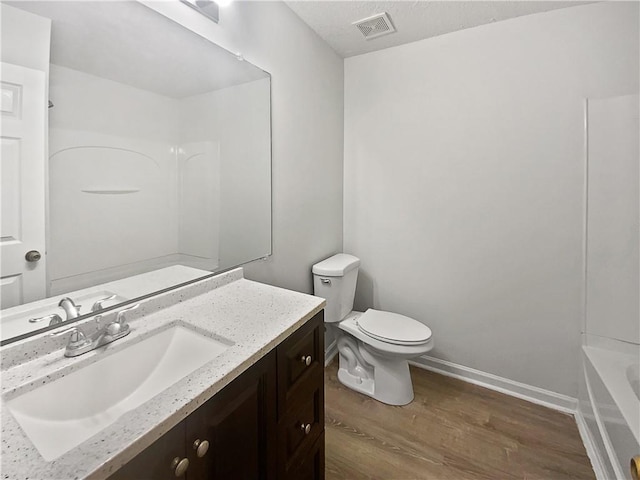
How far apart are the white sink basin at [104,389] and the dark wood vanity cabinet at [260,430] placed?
160 millimetres

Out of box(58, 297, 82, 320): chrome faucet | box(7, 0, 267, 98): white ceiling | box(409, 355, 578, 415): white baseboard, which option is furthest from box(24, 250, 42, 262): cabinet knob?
box(409, 355, 578, 415): white baseboard

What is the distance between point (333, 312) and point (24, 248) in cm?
156

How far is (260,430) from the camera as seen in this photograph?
854 millimetres

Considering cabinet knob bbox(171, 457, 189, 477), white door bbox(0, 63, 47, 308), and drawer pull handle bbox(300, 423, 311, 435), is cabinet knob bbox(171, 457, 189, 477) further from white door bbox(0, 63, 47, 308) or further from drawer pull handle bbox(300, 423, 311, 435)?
white door bbox(0, 63, 47, 308)

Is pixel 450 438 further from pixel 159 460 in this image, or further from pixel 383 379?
pixel 159 460

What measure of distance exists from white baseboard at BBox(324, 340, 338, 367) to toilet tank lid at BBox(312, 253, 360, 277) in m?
0.67

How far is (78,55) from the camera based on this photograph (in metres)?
0.88

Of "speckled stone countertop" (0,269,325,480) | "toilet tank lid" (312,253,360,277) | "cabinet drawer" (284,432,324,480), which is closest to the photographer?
"speckled stone countertop" (0,269,325,480)

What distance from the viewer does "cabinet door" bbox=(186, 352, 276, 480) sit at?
0.68 m

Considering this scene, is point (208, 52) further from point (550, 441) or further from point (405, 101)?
point (550, 441)

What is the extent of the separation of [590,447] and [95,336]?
2.25 meters

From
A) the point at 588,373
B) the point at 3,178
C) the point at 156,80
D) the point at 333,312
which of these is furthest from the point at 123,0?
the point at 588,373

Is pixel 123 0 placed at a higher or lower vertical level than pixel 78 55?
higher

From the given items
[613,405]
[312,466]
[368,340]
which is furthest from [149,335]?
[613,405]
